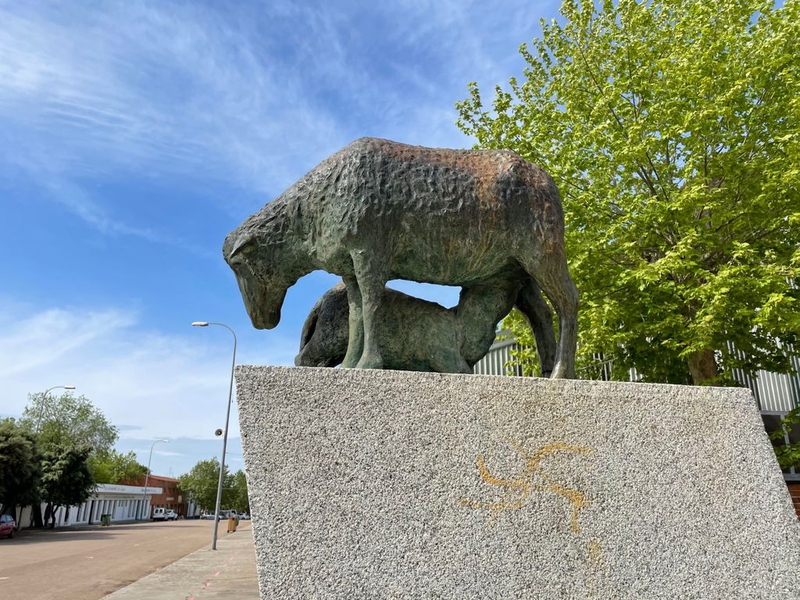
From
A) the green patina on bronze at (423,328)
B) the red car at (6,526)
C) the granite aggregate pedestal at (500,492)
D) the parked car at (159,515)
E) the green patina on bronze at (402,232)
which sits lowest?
the parked car at (159,515)

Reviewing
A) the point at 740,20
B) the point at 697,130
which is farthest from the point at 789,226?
the point at 740,20

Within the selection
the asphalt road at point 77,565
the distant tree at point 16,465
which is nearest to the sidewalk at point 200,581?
the asphalt road at point 77,565

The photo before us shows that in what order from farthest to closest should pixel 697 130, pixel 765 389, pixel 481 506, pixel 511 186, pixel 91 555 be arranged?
pixel 91 555, pixel 765 389, pixel 697 130, pixel 511 186, pixel 481 506

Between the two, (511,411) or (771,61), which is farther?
(771,61)

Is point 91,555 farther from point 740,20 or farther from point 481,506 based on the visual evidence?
point 740,20

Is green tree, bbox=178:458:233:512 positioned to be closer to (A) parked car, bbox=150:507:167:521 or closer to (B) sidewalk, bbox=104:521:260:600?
(A) parked car, bbox=150:507:167:521

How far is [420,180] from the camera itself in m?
3.71

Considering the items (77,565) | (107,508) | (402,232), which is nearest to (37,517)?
(107,508)

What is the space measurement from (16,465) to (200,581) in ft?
55.7

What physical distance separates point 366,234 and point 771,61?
10.1 m

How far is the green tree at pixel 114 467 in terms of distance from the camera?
49.2m

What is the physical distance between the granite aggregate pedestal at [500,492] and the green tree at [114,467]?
49059 millimetres

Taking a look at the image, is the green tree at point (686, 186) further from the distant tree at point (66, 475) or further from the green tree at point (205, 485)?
the green tree at point (205, 485)

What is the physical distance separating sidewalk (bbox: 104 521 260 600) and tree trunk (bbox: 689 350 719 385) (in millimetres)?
7805
